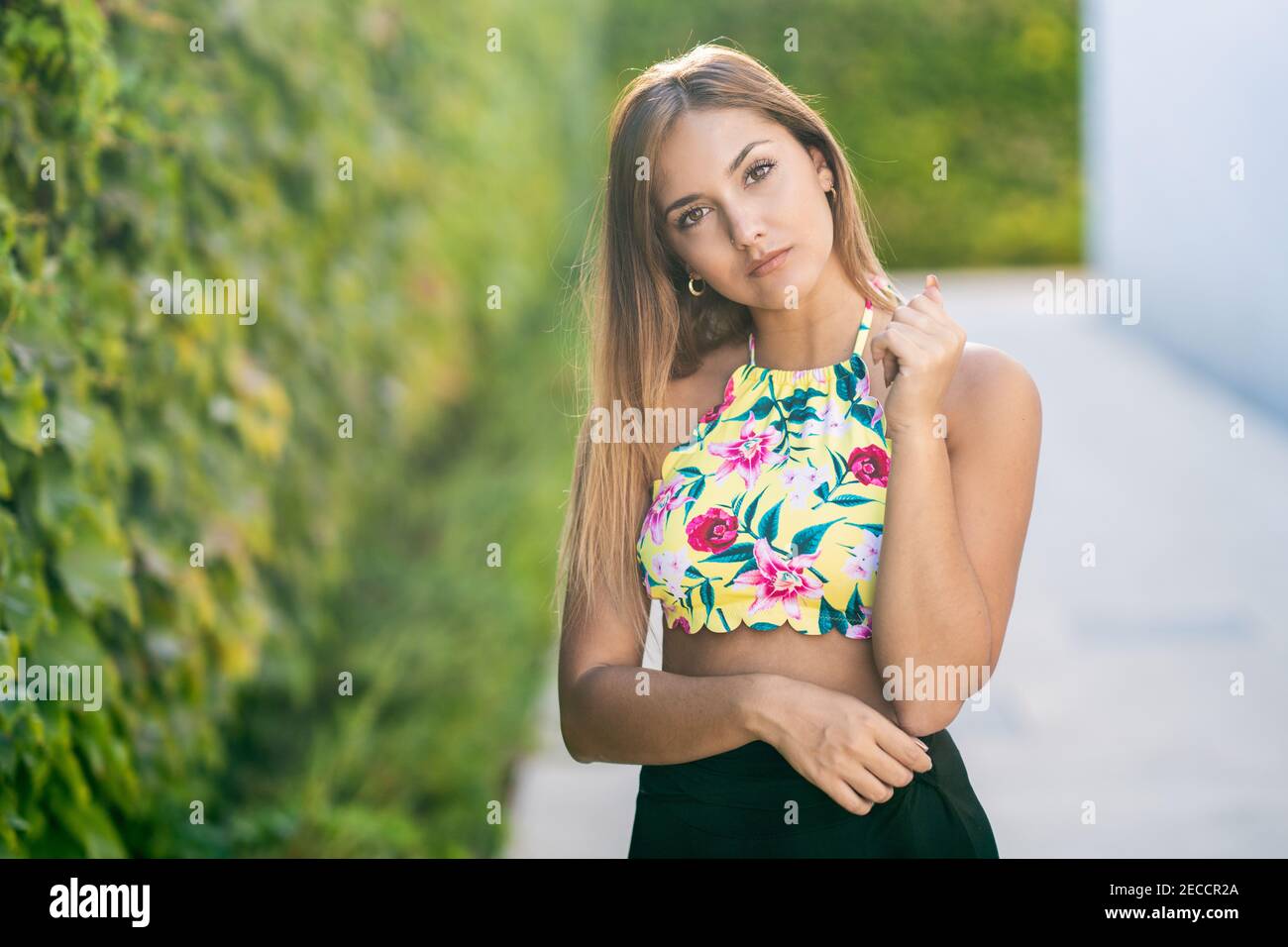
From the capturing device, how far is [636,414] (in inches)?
78.3

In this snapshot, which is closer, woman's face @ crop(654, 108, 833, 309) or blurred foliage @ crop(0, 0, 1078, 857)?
woman's face @ crop(654, 108, 833, 309)

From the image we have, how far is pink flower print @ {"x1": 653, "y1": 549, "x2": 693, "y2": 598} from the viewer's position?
72.5 inches

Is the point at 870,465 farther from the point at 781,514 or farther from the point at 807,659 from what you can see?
the point at 807,659

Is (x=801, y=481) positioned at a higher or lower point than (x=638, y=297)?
lower

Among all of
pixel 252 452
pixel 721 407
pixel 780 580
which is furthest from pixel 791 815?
pixel 252 452

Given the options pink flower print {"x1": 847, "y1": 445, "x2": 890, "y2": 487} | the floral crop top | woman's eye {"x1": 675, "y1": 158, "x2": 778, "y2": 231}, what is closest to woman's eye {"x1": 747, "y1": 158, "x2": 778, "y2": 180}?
woman's eye {"x1": 675, "y1": 158, "x2": 778, "y2": 231}

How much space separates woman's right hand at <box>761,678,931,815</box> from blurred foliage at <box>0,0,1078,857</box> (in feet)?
3.21

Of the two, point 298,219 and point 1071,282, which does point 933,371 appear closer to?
point 298,219

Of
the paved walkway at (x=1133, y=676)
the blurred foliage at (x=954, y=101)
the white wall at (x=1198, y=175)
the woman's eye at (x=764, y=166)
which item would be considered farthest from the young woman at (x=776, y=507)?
the blurred foliage at (x=954, y=101)

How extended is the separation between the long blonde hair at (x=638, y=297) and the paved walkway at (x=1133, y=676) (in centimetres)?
43

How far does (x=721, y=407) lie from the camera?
1974mm

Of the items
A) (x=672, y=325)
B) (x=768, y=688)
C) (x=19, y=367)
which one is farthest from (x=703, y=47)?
(x=19, y=367)

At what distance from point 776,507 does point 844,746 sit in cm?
33

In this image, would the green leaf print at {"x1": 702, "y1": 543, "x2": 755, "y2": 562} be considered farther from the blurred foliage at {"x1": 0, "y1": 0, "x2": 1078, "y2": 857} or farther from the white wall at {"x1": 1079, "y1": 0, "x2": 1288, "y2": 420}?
the white wall at {"x1": 1079, "y1": 0, "x2": 1288, "y2": 420}
